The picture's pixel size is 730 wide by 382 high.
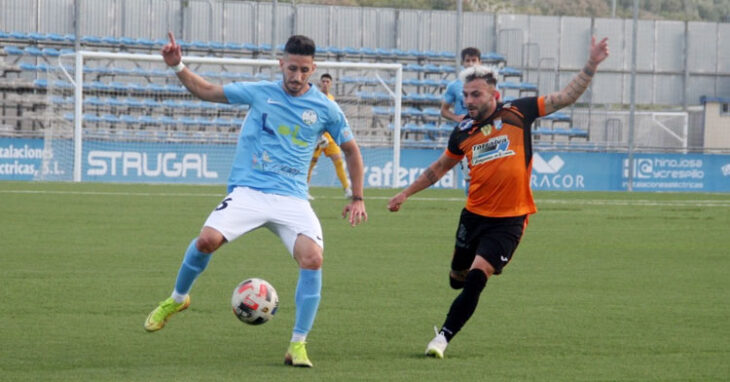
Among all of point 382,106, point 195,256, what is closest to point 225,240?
point 195,256

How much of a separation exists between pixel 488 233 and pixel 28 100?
957 inches

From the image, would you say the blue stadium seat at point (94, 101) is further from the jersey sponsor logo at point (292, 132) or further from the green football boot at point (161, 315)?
the jersey sponsor logo at point (292, 132)

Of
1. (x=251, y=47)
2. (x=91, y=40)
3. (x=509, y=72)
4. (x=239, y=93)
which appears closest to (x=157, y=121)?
(x=91, y=40)

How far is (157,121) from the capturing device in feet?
92.5

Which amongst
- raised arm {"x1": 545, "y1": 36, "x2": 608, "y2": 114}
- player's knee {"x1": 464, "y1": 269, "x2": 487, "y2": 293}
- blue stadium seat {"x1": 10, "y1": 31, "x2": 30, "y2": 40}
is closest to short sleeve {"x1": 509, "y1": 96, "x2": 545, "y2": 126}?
raised arm {"x1": 545, "y1": 36, "x2": 608, "y2": 114}

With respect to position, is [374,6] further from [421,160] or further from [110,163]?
[110,163]

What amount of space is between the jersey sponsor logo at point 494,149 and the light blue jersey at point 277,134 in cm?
94

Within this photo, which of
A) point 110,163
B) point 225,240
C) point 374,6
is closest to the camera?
point 225,240

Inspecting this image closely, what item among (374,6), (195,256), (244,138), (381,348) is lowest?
(381,348)

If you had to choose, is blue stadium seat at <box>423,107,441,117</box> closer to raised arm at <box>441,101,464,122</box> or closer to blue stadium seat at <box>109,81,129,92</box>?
blue stadium seat at <box>109,81,129,92</box>

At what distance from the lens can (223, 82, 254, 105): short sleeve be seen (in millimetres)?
6961

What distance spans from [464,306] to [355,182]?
1.08 metres

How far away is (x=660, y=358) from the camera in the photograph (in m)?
6.79

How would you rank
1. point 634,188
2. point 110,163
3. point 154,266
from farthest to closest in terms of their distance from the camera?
point 634,188 < point 110,163 < point 154,266
